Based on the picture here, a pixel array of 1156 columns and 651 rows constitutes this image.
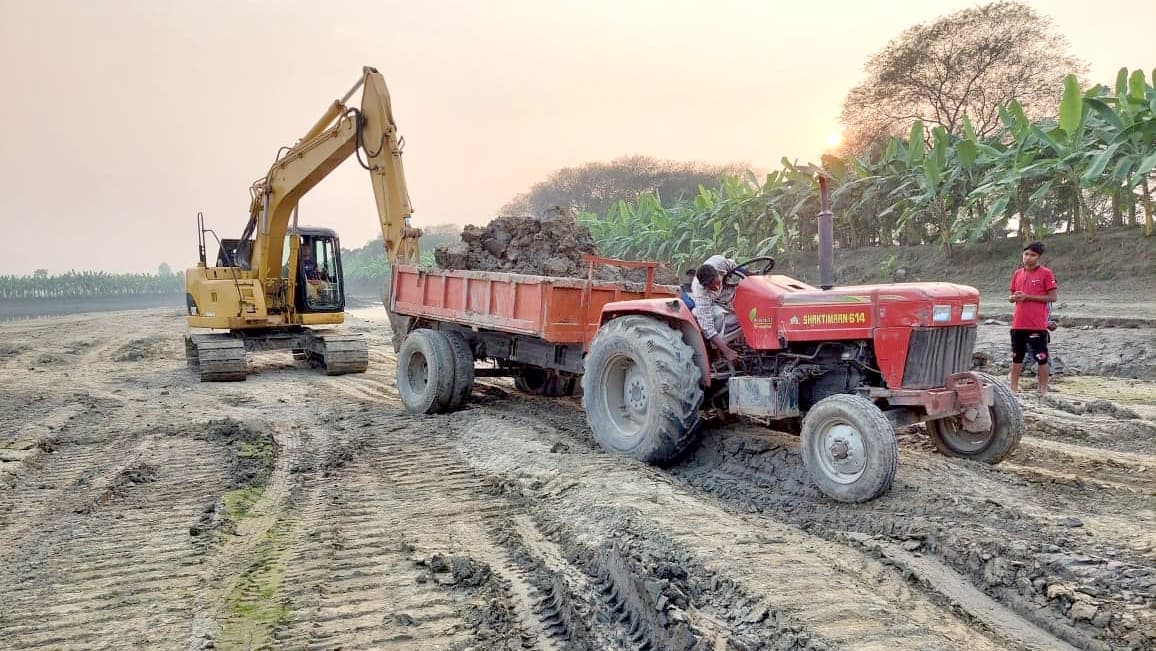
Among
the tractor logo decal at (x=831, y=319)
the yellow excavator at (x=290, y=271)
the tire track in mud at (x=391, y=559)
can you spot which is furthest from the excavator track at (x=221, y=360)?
the tractor logo decal at (x=831, y=319)

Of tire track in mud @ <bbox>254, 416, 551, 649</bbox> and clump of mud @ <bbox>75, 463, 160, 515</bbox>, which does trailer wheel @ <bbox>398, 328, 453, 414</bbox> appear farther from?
clump of mud @ <bbox>75, 463, 160, 515</bbox>

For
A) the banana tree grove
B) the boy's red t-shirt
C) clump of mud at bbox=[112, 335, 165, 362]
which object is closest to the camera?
the boy's red t-shirt

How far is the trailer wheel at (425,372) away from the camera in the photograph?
7.48 meters

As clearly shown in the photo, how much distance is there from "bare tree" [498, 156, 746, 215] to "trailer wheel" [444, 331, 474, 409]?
3999 centimetres

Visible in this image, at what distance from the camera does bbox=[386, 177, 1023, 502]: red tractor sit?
4359mm

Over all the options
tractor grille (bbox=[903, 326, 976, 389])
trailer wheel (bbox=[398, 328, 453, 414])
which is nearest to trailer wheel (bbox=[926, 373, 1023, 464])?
A: tractor grille (bbox=[903, 326, 976, 389])

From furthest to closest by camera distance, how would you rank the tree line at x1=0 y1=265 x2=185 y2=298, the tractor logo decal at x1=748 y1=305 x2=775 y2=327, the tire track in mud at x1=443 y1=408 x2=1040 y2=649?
the tree line at x1=0 y1=265 x2=185 y2=298 < the tractor logo decal at x1=748 y1=305 x2=775 y2=327 < the tire track in mud at x1=443 y1=408 x2=1040 y2=649

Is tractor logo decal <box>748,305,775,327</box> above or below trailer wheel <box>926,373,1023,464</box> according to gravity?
above

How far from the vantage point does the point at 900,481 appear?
4.31m

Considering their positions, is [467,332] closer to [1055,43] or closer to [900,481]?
[900,481]

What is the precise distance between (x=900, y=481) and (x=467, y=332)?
4.72 meters

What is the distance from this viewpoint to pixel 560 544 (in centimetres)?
395

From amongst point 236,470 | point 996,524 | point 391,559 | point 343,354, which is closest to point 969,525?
point 996,524

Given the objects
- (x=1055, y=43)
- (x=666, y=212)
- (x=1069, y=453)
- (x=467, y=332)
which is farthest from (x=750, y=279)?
(x=1055, y=43)
